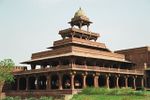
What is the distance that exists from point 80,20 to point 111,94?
2239 cm

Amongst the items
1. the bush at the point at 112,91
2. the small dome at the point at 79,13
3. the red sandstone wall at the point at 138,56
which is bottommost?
the bush at the point at 112,91

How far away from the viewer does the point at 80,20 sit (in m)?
61.4

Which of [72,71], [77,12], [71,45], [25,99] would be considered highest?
[77,12]

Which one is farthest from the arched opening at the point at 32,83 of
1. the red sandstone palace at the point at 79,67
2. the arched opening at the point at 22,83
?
the arched opening at the point at 22,83

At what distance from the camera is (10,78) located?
5712cm

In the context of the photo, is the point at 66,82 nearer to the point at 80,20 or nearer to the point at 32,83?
the point at 32,83

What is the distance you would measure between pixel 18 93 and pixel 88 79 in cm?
1244

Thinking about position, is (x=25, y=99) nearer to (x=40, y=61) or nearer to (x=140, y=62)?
(x=40, y=61)

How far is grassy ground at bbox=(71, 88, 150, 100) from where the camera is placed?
3915 cm

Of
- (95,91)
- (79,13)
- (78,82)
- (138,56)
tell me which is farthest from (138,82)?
(95,91)

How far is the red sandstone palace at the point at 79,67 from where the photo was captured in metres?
49.3

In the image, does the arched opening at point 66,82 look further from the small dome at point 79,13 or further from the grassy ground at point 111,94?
the small dome at point 79,13

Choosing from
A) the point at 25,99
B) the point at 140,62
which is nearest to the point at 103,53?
the point at 140,62

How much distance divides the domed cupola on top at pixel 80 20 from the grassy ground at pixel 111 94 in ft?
62.6
